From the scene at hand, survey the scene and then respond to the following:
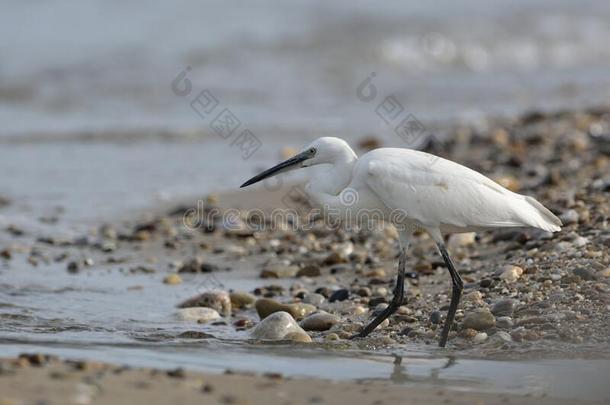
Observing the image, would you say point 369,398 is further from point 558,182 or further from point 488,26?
point 488,26

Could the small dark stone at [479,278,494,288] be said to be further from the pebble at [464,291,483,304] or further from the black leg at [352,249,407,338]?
the black leg at [352,249,407,338]

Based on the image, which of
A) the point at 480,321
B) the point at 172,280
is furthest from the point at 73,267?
the point at 480,321

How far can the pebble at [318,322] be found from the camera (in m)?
6.46

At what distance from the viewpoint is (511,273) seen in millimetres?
6762

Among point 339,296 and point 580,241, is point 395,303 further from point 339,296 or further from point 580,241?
point 580,241

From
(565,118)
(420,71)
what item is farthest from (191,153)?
(420,71)

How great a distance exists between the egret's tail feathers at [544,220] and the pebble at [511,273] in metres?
0.58

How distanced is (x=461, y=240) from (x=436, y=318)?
1.98 m

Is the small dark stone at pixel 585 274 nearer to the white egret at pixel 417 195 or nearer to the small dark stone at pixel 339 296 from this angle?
the white egret at pixel 417 195

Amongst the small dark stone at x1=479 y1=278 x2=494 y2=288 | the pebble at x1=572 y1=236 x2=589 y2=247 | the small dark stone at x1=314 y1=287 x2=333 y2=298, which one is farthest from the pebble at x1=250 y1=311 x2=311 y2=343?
the pebble at x1=572 y1=236 x2=589 y2=247

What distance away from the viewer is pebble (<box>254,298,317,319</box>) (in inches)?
269

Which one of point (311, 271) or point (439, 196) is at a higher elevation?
point (439, 196)

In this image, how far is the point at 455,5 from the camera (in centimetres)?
2527

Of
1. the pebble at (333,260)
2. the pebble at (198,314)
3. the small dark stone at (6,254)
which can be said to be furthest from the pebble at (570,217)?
the small dark stone at (6,254)
